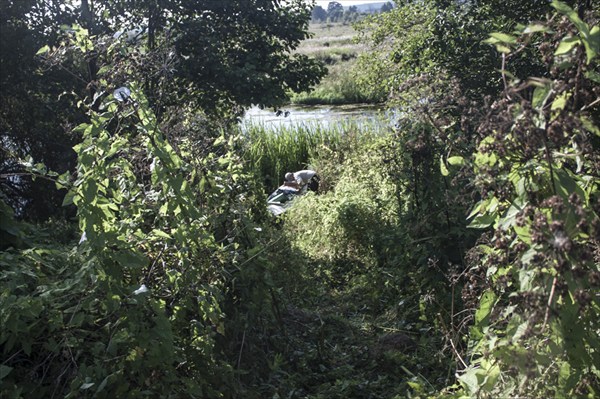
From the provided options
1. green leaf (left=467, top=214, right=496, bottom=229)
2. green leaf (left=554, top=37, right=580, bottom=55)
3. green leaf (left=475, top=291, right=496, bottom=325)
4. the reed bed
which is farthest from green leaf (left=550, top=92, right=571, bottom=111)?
the reed bed

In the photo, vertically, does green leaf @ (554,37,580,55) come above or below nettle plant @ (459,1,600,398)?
above

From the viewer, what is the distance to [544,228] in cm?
206

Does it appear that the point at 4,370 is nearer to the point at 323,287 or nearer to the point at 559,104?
the point at 559,104

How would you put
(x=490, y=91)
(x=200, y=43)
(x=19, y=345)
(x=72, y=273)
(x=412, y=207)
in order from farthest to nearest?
(x=200, y=43)
(x=490, y=91)
(x=412, y=207)
(x=72, y=273)
(x=19, y=345)

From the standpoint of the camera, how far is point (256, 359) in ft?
13.0

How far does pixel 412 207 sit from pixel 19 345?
306 centimetres

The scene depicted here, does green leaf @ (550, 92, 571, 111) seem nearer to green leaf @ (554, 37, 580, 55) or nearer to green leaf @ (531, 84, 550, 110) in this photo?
green leaf @ (531, 84, 550, 110)

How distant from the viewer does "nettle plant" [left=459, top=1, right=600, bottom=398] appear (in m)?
2.03

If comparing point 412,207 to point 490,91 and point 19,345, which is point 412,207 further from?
point 19,345

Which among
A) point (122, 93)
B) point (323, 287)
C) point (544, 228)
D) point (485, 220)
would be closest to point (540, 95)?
point (544, 228)

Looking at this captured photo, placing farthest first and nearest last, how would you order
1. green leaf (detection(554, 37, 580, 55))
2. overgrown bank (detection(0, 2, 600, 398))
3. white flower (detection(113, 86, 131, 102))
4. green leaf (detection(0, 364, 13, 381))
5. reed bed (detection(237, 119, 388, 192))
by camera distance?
reed bed (detection(237, 119, 388, 192)), white flower (detection(113, 86, 131, 102)), green leaf (detection(0, 364, 13, 381)), overgrown bank (detection(0, 2, 600, 398)), green leaf (detection(554, 37, 580, 55))

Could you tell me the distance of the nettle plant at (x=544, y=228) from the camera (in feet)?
6.66

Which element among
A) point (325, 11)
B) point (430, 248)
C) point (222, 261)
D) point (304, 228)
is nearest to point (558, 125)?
point (222, 261)

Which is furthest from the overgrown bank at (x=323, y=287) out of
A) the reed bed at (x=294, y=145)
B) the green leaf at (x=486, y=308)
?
the reed bed at (x=294, y=145)
